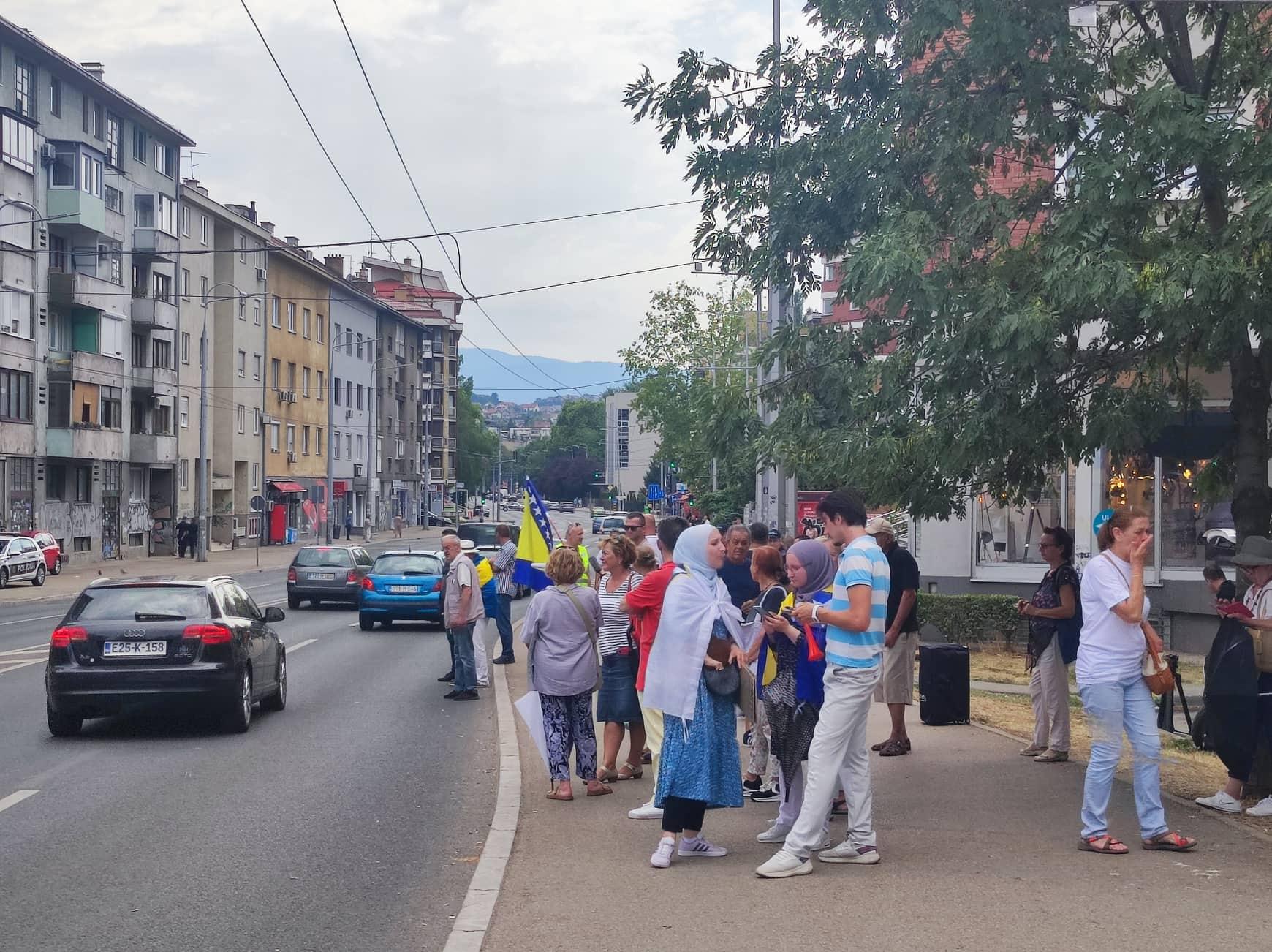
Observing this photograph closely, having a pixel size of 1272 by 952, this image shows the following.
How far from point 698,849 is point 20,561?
127 ft

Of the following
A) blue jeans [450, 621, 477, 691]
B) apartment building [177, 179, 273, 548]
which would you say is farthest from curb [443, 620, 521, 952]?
apartment building [177, 179, 273, 548]

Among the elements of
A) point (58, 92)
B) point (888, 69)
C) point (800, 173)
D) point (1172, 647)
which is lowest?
point (1172, 647)

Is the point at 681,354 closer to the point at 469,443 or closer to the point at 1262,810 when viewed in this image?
the point at 1262,810

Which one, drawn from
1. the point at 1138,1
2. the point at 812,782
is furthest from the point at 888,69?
Answer: the point at 812,782

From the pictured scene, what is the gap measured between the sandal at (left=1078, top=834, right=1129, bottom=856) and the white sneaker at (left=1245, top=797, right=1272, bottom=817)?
1.48 meters

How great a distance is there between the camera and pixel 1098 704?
7.63 meters

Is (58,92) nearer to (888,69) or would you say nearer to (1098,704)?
(888,69)

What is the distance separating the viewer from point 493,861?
24.5ft

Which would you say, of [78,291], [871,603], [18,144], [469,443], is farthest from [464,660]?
[469,443]

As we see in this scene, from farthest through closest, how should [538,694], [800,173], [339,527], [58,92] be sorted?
1. [339,527]
2. [58,92]
3. [800,173]
4. [538,694]

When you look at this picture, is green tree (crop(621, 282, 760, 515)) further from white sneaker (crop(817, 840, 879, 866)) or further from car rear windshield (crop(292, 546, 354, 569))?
white sneaker (crop(817, 840, 879, 866))

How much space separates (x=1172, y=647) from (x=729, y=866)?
16.4m

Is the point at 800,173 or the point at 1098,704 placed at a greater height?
the point at 800,173

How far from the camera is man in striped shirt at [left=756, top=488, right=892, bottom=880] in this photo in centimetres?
716
